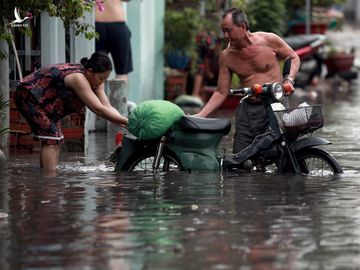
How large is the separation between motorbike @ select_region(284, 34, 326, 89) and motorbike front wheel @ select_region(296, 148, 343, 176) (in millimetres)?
14826

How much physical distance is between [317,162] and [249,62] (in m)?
1.27

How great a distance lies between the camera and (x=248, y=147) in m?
12.8

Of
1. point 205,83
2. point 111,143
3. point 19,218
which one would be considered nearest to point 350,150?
point 111,143

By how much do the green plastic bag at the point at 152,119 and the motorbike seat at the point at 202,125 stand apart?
0.08 metres

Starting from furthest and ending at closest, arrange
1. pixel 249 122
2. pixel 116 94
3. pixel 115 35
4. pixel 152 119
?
pixel 115 35
pixel 116 94
pixel 249 122
pixel 152 119

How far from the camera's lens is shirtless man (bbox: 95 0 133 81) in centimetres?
1858

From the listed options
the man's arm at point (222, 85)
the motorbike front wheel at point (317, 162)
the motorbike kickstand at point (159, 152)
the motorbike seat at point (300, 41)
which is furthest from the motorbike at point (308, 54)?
the motorbike kickstand at point (159, 152)

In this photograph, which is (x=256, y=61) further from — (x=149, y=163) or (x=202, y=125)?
(x=149, y=163)

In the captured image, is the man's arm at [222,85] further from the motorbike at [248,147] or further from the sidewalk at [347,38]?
the sidewalk at [347,38]

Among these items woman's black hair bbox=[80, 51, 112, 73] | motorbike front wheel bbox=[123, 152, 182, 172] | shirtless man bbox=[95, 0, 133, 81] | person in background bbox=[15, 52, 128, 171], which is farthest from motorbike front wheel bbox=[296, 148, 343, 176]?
shirtless man bbox=[95, 0, 133, 81]

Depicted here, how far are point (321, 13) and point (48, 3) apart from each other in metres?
21.8

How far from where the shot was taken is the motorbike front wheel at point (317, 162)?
490 inches

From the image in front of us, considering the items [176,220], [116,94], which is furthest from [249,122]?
[116,94]

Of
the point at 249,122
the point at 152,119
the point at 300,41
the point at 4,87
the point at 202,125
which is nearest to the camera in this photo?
the point at 152,119
